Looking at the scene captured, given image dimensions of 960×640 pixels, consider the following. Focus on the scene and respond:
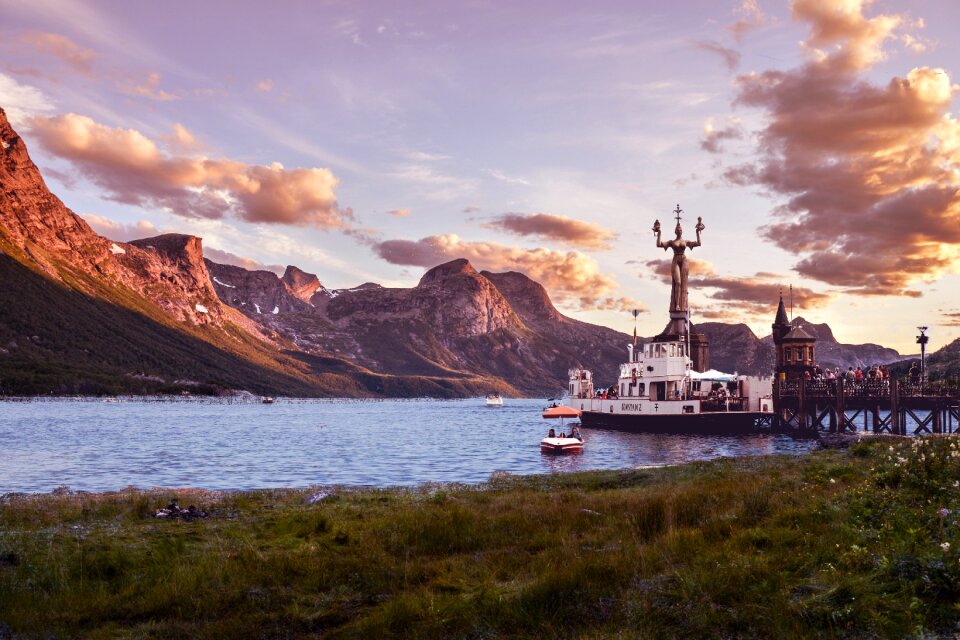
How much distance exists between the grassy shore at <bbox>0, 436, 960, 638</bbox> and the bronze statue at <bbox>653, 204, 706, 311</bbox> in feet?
375

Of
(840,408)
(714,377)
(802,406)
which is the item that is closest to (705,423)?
(714,377)

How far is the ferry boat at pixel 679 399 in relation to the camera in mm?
90625

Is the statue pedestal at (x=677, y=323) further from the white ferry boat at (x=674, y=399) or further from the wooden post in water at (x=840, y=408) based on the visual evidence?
the wooden post in water at (x=840, y=408)

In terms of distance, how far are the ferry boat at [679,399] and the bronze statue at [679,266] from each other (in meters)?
28.9

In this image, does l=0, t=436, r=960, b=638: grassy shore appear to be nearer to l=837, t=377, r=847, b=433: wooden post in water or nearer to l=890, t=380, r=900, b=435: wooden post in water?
l=890, t=380, r=900, b=435: wooden post in water

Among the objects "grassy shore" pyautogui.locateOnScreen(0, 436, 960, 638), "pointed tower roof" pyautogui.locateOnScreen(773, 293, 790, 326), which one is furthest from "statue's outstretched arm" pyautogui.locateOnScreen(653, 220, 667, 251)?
"grassy shore" pyautogui.locateOnScreen(0, 436, 960, 638)

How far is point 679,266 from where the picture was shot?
13162 centimetres

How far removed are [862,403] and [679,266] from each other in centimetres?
5624

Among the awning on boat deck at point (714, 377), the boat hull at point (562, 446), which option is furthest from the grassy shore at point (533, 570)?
the awning on boat deck at point (714, 377)

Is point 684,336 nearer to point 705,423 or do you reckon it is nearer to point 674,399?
point 674,399

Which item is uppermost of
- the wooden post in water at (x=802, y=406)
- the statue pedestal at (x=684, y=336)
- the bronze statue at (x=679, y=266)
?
the bronze statue at (x=679, y=266)

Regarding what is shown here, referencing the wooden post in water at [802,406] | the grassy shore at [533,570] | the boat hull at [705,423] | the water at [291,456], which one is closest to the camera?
the grassy shore at [533,570]

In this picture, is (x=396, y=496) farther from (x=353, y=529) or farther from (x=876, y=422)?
(x=876, y=422)

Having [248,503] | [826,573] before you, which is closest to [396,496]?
[248,503]
